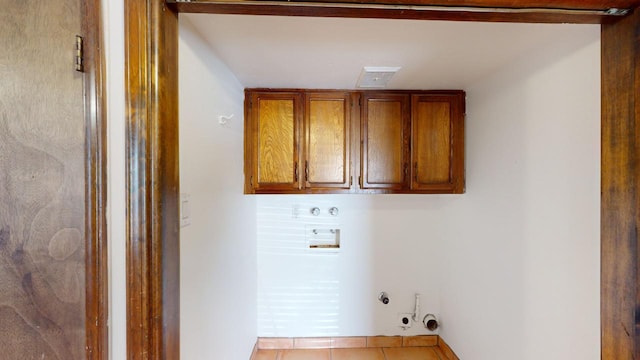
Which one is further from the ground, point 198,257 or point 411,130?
point 411,130

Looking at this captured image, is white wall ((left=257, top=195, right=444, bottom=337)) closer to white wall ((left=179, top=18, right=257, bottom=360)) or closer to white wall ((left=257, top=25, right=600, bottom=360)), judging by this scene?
white wall ((left=257, top=25, right=600, bottom=360))

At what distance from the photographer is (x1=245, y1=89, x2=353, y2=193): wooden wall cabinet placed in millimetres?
2227

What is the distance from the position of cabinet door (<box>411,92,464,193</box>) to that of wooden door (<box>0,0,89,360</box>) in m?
2.04

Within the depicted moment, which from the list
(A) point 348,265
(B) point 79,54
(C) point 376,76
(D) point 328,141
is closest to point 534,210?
(C) point 376,76

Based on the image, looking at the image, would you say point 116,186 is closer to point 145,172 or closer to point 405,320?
point 145,172

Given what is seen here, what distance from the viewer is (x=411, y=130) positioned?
7.49ft

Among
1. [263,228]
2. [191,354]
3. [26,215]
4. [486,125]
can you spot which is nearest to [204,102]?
[26,215]

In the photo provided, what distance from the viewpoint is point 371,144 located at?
2.29 meters

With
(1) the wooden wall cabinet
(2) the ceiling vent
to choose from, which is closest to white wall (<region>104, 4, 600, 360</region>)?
(1) the wooden wall cabinet

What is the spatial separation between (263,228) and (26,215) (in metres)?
1.88

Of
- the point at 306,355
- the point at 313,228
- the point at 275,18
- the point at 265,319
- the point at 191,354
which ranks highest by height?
the point at 275,18

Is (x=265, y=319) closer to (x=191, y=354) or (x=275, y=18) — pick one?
(x=191, y=354)

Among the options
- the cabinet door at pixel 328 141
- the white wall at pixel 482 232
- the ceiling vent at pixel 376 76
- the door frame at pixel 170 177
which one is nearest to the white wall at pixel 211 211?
the white wall at pixel 482 232

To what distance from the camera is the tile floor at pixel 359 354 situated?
7.97ft
